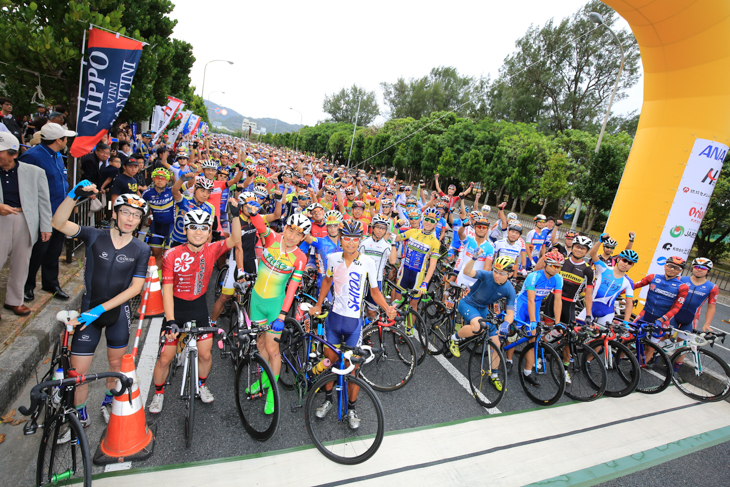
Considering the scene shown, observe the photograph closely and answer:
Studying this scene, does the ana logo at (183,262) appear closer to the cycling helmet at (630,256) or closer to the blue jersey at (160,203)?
the blue jersey at (160,203)

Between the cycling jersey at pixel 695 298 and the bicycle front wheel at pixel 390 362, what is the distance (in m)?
5.43

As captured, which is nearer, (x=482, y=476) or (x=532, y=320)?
(x=482, y=476)

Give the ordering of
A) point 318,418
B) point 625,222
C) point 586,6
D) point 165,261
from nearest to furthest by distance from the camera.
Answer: point 165,261 < point 318,418 < point 625,222 < point 586,6

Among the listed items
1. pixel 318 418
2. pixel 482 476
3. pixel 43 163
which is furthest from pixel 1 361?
pixel 482 476

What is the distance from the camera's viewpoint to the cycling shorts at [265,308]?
4352mm

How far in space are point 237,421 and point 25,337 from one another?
2847 mm

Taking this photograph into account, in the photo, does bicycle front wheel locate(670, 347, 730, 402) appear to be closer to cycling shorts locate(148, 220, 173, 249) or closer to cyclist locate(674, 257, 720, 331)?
cyclist locate(674, 257, 720, 331)

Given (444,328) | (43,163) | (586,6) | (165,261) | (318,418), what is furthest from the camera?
(586,6)

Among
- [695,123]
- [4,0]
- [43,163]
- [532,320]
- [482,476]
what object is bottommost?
[482,476]

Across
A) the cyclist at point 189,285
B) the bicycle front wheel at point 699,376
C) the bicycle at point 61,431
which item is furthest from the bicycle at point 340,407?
the bicycle front wheel at point 699,376

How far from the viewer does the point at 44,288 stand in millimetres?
5441

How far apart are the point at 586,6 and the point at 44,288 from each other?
5728 centimetres

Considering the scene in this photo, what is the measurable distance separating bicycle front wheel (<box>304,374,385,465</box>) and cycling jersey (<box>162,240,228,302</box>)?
1.73m

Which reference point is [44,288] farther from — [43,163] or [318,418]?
[318,418]
